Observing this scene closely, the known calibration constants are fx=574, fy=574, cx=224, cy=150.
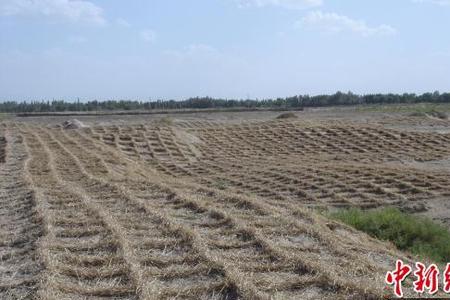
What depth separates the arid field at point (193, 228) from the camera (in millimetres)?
4258

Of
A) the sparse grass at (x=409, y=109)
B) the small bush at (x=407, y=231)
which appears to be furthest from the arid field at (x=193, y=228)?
the sparse grass at (x=409, y=109)

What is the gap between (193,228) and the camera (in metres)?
5.79

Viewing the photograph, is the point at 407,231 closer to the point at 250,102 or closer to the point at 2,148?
the point at 2,148

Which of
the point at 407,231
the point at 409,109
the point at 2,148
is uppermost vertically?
the point at 409,109

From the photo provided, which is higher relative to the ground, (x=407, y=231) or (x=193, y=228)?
(x=193, y=228)

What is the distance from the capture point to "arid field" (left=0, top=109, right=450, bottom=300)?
14.0ft

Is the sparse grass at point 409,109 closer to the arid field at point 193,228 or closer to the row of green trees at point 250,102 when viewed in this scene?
the row of green trees at point 250,102

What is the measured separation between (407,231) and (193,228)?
3.48 m

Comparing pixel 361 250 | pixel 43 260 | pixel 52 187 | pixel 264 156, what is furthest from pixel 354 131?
pixel 43 260

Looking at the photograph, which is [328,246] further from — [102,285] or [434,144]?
[434,144]

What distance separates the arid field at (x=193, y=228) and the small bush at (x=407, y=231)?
94 cm

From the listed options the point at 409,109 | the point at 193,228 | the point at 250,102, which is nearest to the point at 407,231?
the point at 193,228

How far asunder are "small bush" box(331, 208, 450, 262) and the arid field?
94 cm

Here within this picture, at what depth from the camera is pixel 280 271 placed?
4.58 m
